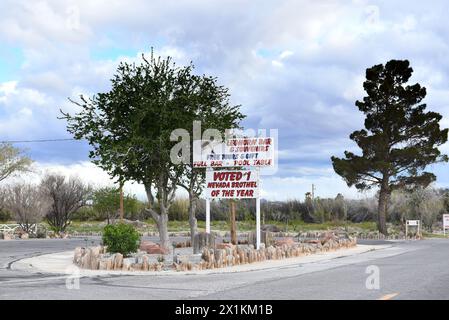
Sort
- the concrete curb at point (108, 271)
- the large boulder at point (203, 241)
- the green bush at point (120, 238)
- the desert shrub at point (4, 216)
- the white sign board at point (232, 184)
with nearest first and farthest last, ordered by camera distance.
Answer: the concrete curb at point (108, 271), the green bush at point (120, 238), the large boulder at point (203, 241), the white sign board at point (232, 184), the desert shrub at point (4, 216)

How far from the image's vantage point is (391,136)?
48.3 metres

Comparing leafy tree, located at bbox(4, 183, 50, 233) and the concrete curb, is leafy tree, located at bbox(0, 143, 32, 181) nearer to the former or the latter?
leafy tree, located at bbox(4, 183, 50, 233)

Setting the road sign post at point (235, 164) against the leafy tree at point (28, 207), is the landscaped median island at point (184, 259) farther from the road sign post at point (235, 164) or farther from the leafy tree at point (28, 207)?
the leafy tree at point (28, 207)

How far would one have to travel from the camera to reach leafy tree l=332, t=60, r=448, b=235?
4741 cm

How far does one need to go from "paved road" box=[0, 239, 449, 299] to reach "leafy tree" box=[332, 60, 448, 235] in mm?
28166

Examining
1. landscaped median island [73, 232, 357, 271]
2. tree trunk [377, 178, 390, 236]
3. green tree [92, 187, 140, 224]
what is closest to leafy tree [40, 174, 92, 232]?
green tree [92, 187, 140, 224]

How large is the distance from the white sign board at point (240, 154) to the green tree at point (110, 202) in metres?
31.4

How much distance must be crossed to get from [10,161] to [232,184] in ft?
151

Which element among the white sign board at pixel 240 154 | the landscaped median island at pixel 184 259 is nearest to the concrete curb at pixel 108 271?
the landscaped median island at pixel 184 259

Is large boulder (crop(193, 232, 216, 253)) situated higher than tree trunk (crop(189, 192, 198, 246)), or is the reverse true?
tree trunk (crop(189, 192, 198, 246))

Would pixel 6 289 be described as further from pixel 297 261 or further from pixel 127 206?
pixel 127 206

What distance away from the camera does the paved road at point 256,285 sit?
508 inches

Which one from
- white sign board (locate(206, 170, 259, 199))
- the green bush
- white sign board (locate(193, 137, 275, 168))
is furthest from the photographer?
white sign board (locate(206, 170, 259, 199))
